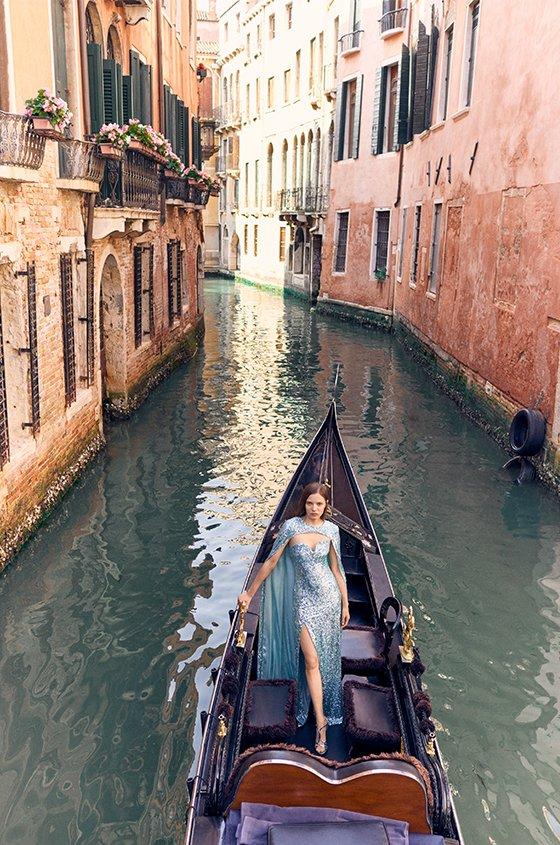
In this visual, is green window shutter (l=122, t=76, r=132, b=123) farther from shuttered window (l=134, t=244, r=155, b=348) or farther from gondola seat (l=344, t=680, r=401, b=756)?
gondola seat (l=344, t=680, r=401, b=756)

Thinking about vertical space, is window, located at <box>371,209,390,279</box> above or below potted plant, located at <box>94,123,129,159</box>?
below

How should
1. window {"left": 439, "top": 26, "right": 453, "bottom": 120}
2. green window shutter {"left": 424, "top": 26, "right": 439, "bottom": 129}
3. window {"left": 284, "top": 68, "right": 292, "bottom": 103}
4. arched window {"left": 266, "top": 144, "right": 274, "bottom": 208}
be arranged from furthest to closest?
arched window {"left": 266, "top": 144, "right": 274, "bottom": 208}
window {"left": 284, "top": 68, "right": 292, "bottom": 103}
green window shutter {"left": 424, "top": 26, "right": 439, "bottom": 129}
window {"left": 439, "top": 26, "right": 453, "bottom": 120}

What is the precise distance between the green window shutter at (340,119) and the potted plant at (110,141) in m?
15.7

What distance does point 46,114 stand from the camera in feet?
21.4

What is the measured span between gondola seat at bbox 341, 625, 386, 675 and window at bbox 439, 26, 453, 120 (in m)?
12.6

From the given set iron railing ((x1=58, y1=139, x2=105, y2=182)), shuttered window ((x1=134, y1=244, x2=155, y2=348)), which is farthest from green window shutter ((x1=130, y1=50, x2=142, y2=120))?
iron railing ((x1=58, y1=139, x2=105, y2=182))

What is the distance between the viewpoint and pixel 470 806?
167 inches

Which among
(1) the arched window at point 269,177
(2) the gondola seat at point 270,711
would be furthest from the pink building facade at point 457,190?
(1) the arched window at point 269,177

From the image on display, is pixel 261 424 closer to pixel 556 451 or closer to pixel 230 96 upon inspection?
pixel 556 451

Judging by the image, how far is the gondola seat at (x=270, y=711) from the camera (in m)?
3.82

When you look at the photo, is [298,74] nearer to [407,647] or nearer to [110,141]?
[110,141]

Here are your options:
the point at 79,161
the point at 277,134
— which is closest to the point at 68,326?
the point at 79,161

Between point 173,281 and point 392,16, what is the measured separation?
9.20 m

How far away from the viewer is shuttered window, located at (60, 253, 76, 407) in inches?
324
